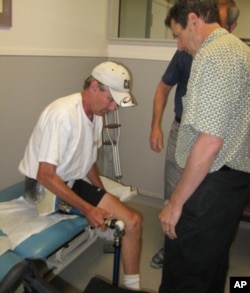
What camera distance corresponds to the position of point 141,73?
8.91 ft

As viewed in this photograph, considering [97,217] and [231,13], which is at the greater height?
[231,13]

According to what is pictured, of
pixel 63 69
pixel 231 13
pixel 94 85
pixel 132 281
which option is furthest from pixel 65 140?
pixel 231 13

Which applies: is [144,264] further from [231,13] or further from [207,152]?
[231,13]

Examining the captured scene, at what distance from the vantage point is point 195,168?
1.05 metres

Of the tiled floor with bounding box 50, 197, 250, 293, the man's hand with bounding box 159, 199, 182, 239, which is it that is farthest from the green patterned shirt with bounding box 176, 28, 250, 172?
the tiled floor with bounding box 50, 197, 250, 293

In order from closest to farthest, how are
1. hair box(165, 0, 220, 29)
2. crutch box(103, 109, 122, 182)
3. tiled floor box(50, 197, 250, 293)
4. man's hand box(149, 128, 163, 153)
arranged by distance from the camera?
1. hair box(165, 0, 220, 29)
2. tiled floor box(50, 197, 250, 293)
3. man's hand box(149, 128, 163, 153)
4. crutch box(103, 109, 122, 182)

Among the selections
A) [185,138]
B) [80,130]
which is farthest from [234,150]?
[80,130]

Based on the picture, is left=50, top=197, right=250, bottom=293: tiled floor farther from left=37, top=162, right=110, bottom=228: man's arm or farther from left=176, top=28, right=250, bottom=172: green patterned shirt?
left=176, top=28, right=250, bottom=172: green patterned shirt

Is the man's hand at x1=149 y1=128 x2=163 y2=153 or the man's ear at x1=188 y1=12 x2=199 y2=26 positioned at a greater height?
the man's ear at x1=188 y1=12 x2=199 y2=26

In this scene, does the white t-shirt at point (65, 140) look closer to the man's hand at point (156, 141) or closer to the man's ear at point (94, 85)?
the man's ear at point (94, 85)

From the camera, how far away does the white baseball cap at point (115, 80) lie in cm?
155

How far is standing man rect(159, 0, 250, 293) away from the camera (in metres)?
1.00

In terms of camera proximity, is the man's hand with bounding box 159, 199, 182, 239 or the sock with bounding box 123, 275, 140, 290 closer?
the man's hand with bounding box 159, 199, 182, 239

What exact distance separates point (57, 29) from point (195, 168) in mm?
1649
